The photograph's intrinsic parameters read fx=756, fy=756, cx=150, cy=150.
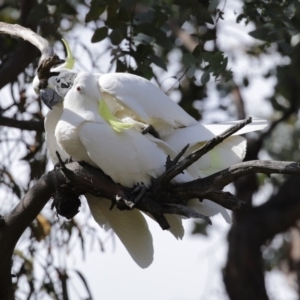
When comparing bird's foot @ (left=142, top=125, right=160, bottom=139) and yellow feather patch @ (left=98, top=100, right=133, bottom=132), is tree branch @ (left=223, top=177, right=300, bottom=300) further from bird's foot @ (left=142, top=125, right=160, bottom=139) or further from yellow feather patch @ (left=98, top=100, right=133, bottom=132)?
yellow feather patch @ (left=98, top=100, right=133, bottom=132)

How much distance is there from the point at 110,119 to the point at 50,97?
0.29 metres

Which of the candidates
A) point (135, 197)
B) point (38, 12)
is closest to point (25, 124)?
point (38, 12)

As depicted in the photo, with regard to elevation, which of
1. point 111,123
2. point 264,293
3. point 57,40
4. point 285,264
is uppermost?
point 111,123

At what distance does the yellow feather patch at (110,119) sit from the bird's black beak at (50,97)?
0.64 ft

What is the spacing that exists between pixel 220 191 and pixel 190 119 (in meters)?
0.57

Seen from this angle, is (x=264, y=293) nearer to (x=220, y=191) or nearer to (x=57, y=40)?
(x=57, y=40)

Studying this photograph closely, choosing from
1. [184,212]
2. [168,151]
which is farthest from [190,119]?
[184,212]

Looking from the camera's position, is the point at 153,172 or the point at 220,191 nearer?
the point at 220,191

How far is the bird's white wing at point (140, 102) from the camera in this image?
2.60 meters

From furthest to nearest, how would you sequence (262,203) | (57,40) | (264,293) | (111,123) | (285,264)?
(285,264) → (262,203) → (264,293) → (57,40) → (111,123)

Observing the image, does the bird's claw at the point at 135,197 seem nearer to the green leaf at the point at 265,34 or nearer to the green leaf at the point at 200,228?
the green leaf at the point at 265,34

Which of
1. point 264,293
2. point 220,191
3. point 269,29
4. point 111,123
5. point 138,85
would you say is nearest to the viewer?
point 220,191

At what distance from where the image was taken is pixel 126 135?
2494 mm

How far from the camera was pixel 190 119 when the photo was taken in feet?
9.05
